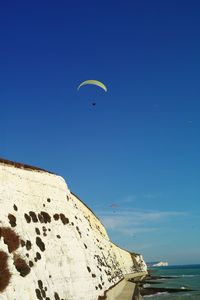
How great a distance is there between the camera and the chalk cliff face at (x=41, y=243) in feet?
120

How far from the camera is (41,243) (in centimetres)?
4459

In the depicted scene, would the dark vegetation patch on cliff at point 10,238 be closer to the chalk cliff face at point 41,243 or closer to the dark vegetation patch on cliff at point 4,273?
the chalk cliff face at point 41,243

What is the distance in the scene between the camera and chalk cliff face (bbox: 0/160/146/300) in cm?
3653

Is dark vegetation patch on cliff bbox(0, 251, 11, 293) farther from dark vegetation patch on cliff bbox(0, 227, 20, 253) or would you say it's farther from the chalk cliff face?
dark vegetation patch on cliff bbox(0, 227, 20, 253)

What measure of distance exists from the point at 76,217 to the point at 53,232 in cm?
1177

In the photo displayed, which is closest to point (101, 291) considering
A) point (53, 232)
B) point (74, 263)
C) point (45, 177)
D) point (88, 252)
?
point (88, 252)

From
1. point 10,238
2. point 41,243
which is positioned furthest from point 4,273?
point 41,243

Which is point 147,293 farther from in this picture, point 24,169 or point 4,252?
point 4,252

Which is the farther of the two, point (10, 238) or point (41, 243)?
point (41, 243)

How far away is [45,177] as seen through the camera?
2186 inches

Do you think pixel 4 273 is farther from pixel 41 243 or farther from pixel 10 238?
pixel 41 243

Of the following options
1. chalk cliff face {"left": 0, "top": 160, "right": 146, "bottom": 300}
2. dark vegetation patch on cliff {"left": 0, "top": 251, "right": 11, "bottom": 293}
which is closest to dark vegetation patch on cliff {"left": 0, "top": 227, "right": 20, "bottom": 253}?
chalk cliff face {"left": 0, "top": 160, "right": 146, "bottom": 300}

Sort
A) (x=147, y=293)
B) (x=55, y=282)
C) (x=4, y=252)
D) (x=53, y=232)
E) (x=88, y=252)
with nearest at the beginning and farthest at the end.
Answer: (x=4, y=252), (x=55, y=282), (x=53, y=232), (x=88, y=252), (x=147, y=293)

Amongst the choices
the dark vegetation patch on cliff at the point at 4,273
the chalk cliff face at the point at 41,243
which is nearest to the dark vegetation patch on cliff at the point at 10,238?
the chalk cliff face at the point at 41,243
